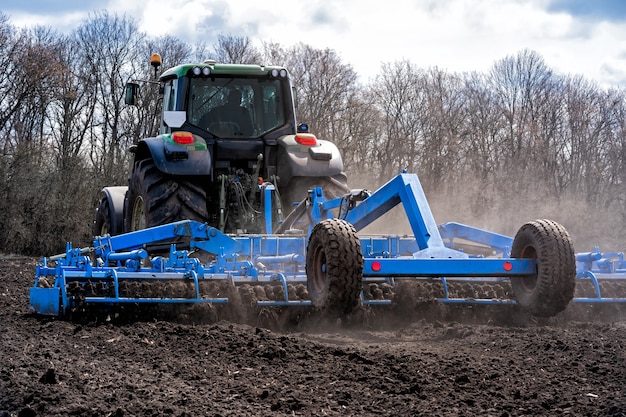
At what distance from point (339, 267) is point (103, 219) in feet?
17.8

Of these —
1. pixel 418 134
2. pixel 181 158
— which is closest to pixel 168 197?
pixel 181 158

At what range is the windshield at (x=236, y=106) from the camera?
842 centimetres

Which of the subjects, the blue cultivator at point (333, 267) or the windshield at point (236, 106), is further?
the windshield at point (236, 106)

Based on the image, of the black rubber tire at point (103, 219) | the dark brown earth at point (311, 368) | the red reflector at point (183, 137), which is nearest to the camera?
the dark brown earth at point (311, 368)

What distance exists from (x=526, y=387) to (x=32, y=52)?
2219 cm

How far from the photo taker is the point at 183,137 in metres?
7.85

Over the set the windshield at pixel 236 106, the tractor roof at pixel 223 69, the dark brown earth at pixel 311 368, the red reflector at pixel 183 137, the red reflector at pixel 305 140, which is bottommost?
the dark brown earth at pixel 311 368

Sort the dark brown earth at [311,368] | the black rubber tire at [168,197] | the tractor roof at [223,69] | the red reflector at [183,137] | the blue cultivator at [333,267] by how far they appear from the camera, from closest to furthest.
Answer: the dark brown earth at [311,368] < the blue cultivator at [333,267] < the black rubber tire at [168,197] < the red reflector at [183,137] < the tractor roof at [223,69]

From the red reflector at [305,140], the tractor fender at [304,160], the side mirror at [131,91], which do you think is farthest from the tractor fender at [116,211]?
the red reflector at [305,140]

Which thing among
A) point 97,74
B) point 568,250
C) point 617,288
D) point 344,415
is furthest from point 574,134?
point 344,415

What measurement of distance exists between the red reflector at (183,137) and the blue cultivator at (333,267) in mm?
886

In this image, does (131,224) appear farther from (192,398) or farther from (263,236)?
(192,398)

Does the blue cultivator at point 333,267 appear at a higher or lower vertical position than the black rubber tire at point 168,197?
lower

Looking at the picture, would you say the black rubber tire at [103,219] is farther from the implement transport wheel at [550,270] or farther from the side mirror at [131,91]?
the implement transport wheel at [550,270]
